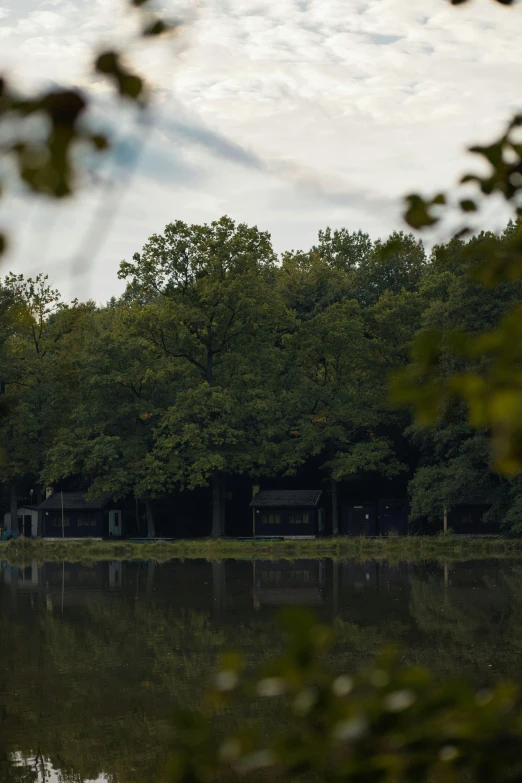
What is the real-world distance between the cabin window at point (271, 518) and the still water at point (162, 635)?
52.8ft

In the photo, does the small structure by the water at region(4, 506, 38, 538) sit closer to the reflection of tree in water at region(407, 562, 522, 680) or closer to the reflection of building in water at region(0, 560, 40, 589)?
the reflection of building in water at region(0, 560, 40, 589)

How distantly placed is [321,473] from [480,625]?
3827cm

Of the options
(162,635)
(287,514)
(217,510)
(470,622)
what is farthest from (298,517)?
(162,635)

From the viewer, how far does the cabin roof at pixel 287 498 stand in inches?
2297

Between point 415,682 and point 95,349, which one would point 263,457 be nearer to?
point 95,349

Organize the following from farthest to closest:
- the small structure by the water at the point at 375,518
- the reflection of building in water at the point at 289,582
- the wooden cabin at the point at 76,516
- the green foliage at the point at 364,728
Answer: the wooden cabin at the point at 76,516, the small structure by the water at the point at 375,518, the reflection of building in water at the point at 289,582, the green foliage at the point at 364,728

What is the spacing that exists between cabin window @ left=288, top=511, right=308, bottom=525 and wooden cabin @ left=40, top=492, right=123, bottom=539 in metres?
11.6

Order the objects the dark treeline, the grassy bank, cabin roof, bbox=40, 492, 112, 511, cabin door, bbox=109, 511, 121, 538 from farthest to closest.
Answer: cabin door, bbox=109, 511, 121, 538
cabin roof, bbox=40, 492, 112, 511
the dark treeline
the grassy bank

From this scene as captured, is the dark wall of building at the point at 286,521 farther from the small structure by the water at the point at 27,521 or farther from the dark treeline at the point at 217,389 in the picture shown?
the small structure by the water at the point at 27,521

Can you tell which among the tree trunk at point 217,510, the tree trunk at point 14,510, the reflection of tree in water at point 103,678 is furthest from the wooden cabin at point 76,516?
the reflection of tree in water at point 103,678

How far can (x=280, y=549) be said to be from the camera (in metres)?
50.0

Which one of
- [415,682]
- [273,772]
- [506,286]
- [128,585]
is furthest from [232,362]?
[415,682]

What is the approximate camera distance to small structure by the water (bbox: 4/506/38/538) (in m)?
64.4

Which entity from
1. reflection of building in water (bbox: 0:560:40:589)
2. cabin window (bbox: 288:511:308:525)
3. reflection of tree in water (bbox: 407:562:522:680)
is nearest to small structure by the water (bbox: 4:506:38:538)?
A: reflection of building in water (bbox: 0:560:40:589)
